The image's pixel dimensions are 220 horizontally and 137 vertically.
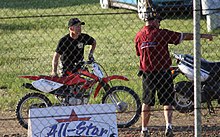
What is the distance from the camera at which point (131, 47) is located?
16109 millimetres

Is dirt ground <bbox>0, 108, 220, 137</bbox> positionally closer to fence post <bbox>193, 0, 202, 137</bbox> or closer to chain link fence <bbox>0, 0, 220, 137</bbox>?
chain link fence <bbox>0, 0, 220, 137</bbox>

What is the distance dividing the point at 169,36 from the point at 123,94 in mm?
1446

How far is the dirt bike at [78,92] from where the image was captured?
10.5 meters

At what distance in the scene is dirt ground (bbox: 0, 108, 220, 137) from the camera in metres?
10.4

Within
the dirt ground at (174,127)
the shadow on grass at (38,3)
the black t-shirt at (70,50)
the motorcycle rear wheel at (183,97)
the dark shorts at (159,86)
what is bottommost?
the dirt ground at (174,127)

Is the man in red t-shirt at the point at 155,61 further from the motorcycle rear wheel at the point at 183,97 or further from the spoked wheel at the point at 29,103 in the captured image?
the spoked wheel at the point at 29,103

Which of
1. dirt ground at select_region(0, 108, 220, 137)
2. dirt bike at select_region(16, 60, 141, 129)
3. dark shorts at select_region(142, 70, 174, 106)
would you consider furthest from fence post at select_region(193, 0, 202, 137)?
dirt bike at select_region(16, 60, 141, 129)

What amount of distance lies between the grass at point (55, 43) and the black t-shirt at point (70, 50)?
3.41ft

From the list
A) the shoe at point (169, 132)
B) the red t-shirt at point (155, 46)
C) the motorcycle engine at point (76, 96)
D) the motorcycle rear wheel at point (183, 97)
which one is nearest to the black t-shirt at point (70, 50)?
the motorcycle engine at point (76, 96)

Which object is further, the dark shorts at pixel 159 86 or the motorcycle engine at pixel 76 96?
the motorcycle engine at pixel 76 96

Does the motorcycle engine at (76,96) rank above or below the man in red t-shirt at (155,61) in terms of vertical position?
below

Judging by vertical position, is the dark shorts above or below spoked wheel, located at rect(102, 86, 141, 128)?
above

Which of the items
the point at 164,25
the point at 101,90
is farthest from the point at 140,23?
the point at 101,90

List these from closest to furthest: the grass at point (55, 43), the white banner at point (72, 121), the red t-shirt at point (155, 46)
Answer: the white banner at point (72, 121)
the red t-shirt at point (155, 46)
the grass at point (55, 43)
